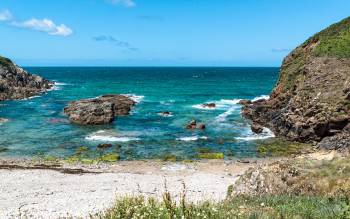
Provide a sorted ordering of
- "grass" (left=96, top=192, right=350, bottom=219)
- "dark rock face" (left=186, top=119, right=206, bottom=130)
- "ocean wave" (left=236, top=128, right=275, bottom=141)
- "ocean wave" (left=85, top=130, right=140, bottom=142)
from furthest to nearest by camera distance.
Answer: "dark rock face" (left=186, top=119, right=206, bottom=130)
"ocean wave" (left=85, top=130, right=140, bottom=142)
"ocean wave" (left=236, top=128, right=275, bottom=141)
"grass" (left=96, top=192, right=350, bottom=219)

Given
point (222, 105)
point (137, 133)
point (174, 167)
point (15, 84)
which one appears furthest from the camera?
point (15, 84)

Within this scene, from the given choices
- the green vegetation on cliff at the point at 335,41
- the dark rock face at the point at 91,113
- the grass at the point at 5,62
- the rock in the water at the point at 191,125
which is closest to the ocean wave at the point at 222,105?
the dark rock face at the point at 91,113

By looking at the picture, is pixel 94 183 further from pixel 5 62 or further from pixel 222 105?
pixel 5 62

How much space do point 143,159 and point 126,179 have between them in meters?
8.93

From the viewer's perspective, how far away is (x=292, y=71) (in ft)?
208

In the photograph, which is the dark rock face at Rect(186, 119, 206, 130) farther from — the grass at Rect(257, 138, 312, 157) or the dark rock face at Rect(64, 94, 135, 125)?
the dark rock face at Rect(64, 94, 135, 125)

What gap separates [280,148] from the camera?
4775 centimetres

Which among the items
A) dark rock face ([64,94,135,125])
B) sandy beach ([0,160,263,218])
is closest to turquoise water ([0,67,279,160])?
dark rock face ([64,94,135,125])

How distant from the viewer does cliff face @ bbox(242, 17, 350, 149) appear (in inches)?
1912

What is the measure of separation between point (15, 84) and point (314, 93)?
76.8m

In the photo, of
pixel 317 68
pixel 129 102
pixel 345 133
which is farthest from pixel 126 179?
pixel 129 102

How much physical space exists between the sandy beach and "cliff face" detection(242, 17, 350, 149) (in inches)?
494

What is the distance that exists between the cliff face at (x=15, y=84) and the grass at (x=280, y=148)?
65.4 meters

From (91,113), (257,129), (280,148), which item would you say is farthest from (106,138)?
(280,148)
